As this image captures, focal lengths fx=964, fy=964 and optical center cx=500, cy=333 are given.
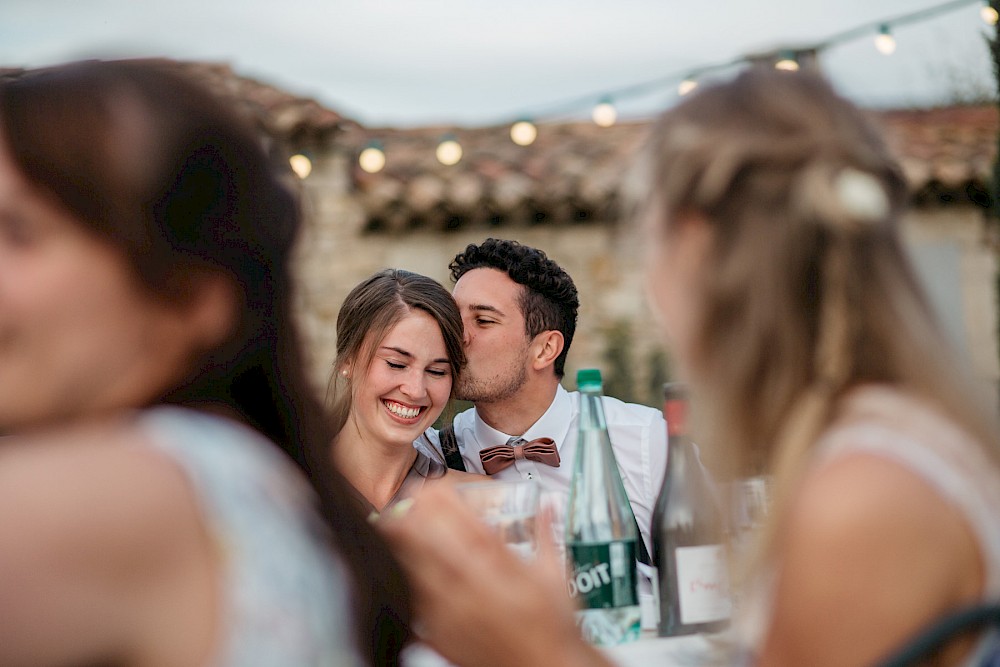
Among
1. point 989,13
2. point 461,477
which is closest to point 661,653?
point 461,477

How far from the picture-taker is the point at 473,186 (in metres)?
7.84

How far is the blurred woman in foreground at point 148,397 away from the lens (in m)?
0.84

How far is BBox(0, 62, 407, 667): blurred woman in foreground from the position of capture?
0.84 m

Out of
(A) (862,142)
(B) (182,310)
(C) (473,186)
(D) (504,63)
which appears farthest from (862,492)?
(D) (504,63)

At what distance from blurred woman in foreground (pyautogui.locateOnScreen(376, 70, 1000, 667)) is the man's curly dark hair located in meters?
2.67

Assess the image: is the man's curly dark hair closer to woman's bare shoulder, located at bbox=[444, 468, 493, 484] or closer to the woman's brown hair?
the woman's brown hair

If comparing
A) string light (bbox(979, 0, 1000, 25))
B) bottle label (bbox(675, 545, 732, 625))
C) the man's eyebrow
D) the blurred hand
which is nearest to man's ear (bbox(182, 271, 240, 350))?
the blurred hand

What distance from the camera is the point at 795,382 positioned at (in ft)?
3.50

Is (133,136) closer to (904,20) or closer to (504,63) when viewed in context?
(904,20)

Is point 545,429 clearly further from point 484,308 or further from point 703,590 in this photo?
point 703,590

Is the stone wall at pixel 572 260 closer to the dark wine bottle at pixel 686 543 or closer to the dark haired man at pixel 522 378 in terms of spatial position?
the dark haired man at pixel 522 378

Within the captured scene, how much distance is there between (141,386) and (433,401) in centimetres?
241

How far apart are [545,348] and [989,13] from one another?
2.57 m

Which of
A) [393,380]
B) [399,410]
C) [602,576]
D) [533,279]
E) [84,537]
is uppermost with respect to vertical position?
[533,279]
